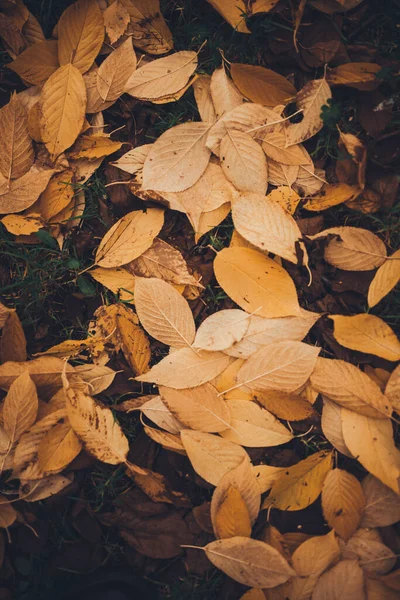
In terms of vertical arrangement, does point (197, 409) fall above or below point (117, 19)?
below

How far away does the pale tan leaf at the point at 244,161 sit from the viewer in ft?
3.99

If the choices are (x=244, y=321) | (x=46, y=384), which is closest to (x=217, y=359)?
(x=244, y=321)

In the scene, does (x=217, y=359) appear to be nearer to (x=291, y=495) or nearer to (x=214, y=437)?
(x=214, y=437)

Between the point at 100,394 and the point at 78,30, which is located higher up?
the point at 78,30

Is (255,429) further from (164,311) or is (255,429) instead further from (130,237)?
(130,237)

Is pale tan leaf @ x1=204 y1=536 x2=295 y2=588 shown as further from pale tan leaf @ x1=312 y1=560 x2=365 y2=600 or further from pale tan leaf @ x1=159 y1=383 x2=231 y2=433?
pale tan leaf @ x1=159 y1=383 x2=231 y2=433

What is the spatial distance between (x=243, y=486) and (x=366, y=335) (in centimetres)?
47

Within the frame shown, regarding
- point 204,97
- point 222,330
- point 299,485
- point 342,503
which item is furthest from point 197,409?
point 204,97

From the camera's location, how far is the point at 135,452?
1247 mm

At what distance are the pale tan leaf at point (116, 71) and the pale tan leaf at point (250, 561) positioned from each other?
3.85ft

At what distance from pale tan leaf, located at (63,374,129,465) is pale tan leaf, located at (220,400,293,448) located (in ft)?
0.87

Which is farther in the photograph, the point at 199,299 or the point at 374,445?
the point at 199,299

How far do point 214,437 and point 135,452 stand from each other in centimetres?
23

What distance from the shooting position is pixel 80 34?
4.14 ft
